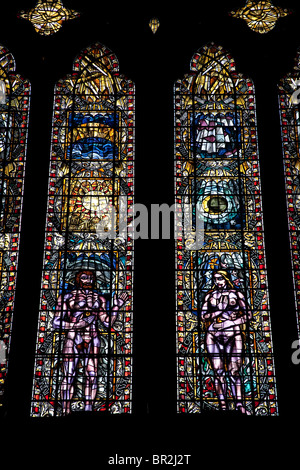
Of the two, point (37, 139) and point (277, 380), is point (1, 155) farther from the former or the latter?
point (277, 380)

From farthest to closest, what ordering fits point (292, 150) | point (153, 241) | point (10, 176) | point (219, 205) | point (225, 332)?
point (292, 150)
point (10, 176)
point (219, 205)
point (153, 241)
point (225, 332)

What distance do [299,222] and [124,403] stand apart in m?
3.22

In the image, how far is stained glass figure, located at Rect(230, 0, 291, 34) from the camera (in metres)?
13.1

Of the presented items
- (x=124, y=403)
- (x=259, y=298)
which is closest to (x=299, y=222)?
(x=259, y=298)

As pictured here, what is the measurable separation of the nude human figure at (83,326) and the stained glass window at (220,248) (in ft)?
3.12

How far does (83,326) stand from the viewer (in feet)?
36.7

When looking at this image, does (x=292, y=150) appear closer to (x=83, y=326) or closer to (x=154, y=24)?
(x=154, y=24)

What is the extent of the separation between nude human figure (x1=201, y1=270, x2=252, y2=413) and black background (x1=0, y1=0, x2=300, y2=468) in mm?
394

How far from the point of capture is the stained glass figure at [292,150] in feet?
38.3

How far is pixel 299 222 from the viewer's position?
11.9 metres

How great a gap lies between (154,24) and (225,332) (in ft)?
15.1

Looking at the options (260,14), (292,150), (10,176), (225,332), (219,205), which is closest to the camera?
(225,332)

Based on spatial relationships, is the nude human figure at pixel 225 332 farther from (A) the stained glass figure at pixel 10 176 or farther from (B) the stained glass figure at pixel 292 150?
(A) the stained glass figure at pixel 10 176

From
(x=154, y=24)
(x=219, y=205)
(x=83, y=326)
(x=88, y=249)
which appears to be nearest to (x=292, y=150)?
(x=219, y=205)
